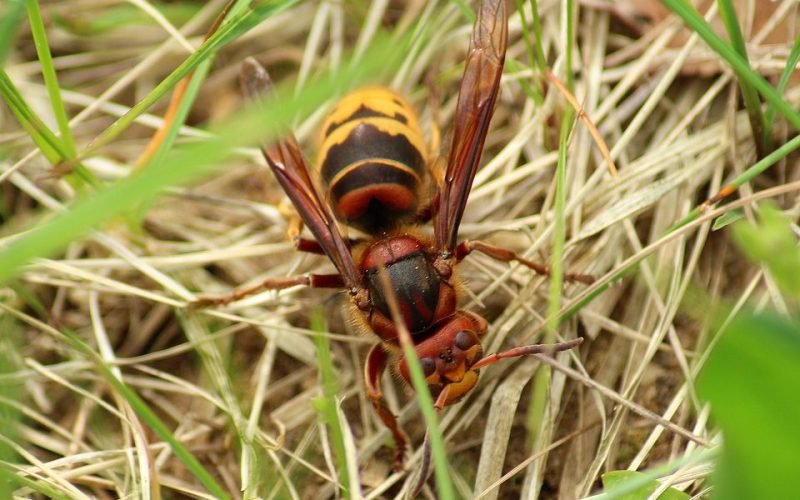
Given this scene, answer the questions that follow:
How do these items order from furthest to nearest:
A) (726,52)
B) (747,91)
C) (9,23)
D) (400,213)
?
(400,213) < (747,91) < (726,52) < (9,23)

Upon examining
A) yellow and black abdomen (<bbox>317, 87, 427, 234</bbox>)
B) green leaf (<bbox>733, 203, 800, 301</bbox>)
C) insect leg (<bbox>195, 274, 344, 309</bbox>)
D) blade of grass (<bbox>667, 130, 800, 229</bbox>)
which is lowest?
green leaf (<bbox>733, 203, 800, 301</bbox>)

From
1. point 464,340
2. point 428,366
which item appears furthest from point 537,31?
point 428,366

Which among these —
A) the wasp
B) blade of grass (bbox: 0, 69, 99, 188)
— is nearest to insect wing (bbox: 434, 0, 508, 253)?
the wasp

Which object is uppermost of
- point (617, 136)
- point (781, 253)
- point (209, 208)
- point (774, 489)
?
point (209, 208)

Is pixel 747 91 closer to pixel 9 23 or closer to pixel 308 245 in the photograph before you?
pixel 308 245

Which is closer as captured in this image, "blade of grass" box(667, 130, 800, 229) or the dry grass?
"blade of grass" box(667, 130, 800, 229)

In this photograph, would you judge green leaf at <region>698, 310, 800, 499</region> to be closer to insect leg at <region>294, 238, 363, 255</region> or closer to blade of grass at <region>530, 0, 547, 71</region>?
blade of grass at <region>530, 0, 547, 71</region>

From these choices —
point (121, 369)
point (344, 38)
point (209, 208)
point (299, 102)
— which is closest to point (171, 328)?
point (121, 369)

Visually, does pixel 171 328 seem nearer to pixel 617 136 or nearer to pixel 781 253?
pixel 617 136
